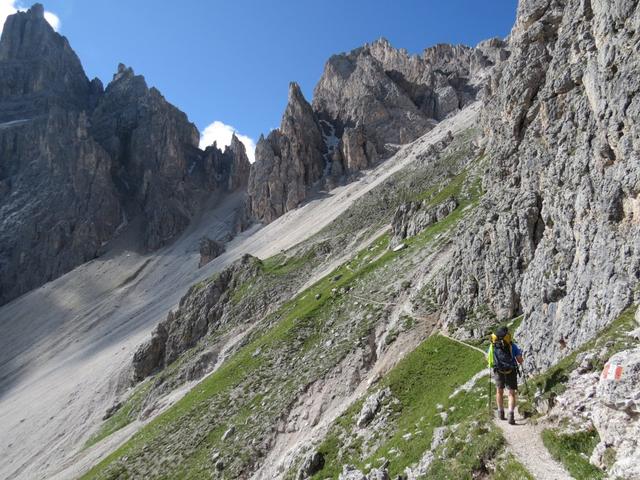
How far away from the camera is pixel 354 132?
170m

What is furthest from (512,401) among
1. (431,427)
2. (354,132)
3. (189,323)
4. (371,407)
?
(354,132)

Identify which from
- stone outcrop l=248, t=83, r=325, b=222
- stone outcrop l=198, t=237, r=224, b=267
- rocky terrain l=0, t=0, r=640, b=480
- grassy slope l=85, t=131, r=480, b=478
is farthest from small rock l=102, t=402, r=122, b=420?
stone outcrop l=248, t=83, r=325, b=222

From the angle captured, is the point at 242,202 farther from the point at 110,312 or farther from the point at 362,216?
the point at 362,216

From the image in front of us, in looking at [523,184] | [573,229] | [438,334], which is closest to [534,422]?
[573,229]

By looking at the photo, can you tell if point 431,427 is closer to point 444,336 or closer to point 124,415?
point 444,336

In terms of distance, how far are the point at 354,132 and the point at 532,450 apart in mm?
163229

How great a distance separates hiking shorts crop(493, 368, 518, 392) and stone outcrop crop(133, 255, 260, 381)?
67.0 meters

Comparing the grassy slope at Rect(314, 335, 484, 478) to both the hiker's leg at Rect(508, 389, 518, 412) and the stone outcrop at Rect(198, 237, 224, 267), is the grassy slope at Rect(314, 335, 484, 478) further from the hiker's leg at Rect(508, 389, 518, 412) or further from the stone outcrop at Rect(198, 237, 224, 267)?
the stone outcrop at Rect(198, 237, 224, 267)

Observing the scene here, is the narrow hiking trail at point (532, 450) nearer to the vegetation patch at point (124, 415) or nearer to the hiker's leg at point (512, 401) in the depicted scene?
the hiker's leg at point (512, 401)

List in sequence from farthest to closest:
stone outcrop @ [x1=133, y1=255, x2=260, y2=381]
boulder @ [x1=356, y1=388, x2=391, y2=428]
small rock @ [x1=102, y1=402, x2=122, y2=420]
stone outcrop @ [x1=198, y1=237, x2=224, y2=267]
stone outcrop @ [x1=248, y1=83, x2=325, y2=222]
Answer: stone outcrop @ [x1=248, y1=83, x2=325, y2=222] < stone outcrop @ [x1=198, y1=237, x2=224, y2=267] < stone outcrop @ [x1=133, y1=255, x2=260, y2=381] < small rock @ [x1=102, y1=402, x2=122, y2=420] < boulder @ [x1=356, y1=388, x2=391, y2=428]

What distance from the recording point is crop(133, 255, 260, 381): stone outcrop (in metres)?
81.8

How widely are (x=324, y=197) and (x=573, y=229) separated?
444 feet

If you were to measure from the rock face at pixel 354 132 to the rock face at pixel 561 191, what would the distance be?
127m

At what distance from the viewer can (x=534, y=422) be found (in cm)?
1474
